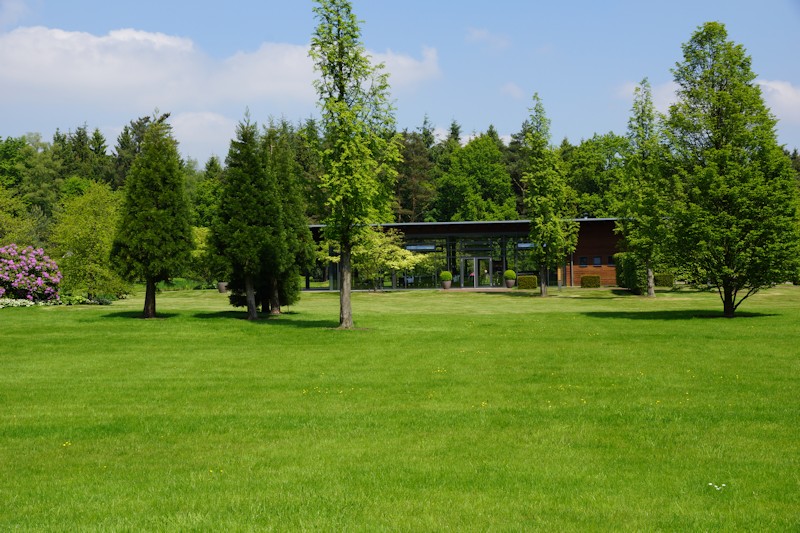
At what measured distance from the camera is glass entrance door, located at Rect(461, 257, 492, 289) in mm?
72375

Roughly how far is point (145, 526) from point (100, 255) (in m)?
36.2

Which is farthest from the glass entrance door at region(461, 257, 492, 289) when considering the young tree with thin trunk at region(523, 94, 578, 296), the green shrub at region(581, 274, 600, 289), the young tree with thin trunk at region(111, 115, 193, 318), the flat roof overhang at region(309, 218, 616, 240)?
the young tree with thin trunk at region(111, 115, 193, 318)

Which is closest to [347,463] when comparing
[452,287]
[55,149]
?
[452,287]

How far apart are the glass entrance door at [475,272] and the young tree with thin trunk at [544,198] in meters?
13.4

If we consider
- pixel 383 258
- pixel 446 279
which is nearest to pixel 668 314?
pixel 383 258

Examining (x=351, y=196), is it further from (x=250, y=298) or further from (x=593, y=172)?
(x=593, y=172)

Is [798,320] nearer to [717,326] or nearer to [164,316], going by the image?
[717,326]

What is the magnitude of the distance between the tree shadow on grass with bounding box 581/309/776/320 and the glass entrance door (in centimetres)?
3438

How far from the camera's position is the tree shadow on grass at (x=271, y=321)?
100 feet

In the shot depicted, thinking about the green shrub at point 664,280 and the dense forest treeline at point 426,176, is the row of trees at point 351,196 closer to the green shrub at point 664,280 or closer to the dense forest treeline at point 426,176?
the green shrub at point 664,280

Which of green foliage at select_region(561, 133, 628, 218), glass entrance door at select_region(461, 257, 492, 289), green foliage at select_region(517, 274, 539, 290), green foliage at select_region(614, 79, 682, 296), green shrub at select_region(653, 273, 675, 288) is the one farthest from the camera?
green foliage at select_region(561, 133, 628, 218)

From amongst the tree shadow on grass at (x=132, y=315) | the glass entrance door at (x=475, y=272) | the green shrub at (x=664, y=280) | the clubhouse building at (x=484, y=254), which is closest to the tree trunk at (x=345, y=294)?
the tree shadow on grass at (x=132, y=315)

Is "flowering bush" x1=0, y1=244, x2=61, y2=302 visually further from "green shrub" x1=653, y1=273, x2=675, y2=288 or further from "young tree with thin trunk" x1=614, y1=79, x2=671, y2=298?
"green shrub" x1=653, y1=273, x2=675, y2=288

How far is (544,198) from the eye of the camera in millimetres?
58094
